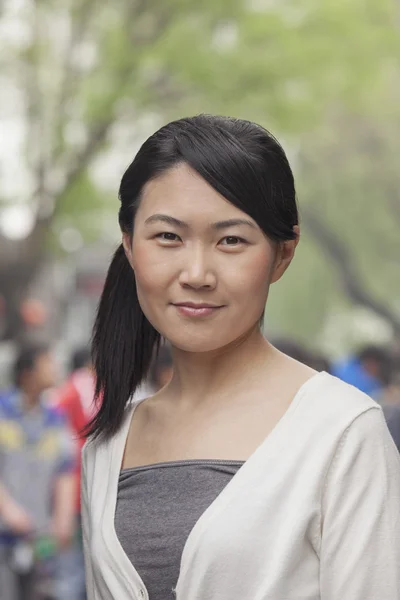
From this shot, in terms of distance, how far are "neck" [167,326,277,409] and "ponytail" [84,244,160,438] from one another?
0.81 feet

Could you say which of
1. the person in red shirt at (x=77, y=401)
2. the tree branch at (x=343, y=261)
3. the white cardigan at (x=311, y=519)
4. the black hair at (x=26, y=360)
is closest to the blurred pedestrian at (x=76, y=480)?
the person in red shirt at (x=77, y=401)

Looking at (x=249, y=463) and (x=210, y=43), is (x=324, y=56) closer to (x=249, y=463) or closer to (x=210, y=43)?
(x=210, y=43)

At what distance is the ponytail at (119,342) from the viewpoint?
2832mm

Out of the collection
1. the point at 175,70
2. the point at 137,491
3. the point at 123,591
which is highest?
the point at 175,70

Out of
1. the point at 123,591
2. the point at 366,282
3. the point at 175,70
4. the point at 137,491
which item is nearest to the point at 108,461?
the point at 137,491

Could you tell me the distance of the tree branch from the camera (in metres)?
28.3

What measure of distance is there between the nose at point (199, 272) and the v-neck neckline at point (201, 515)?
10.7 inches

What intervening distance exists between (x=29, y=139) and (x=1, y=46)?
1.29 metres

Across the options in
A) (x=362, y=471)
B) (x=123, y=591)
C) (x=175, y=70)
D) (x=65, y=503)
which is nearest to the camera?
(x=362, y=471)

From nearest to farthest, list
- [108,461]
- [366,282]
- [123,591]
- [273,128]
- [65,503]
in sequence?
[123,591] < [108,461] < [65,503] < [273,128] < [366,282]

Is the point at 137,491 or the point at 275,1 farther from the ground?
the point at 275,1

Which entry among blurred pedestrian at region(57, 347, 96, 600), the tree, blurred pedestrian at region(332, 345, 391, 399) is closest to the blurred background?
the tree

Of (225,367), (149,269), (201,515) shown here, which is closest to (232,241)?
(149,269)

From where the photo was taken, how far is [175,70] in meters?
15.3
